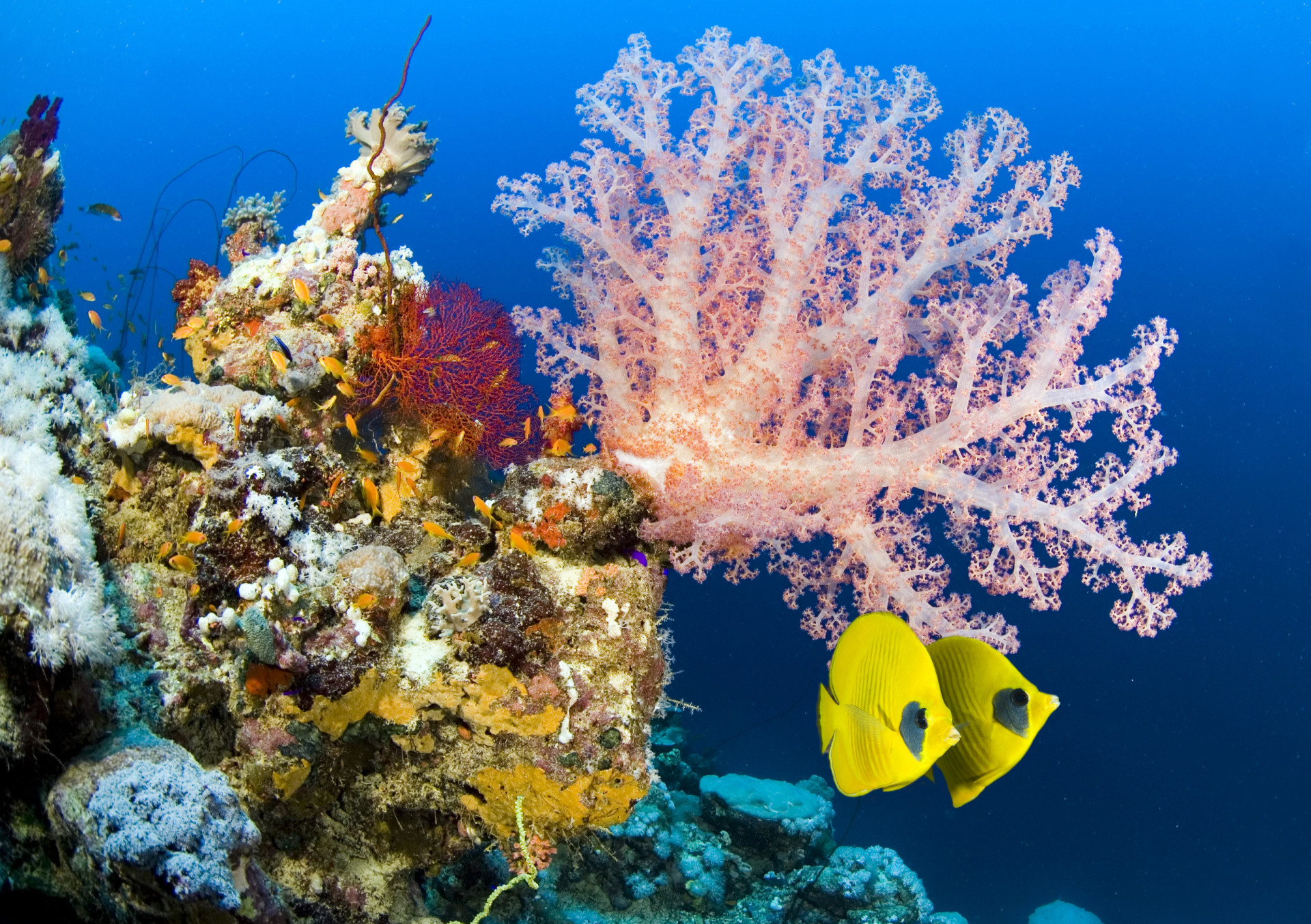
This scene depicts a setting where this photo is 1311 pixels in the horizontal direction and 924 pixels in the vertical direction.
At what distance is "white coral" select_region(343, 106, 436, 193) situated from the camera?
465 cm

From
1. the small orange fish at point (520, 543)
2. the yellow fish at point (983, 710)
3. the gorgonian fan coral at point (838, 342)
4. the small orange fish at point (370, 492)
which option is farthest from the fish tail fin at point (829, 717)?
the small orange fish at point (370, 492)

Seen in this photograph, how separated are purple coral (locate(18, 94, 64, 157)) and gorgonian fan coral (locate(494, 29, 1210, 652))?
2.64 metres

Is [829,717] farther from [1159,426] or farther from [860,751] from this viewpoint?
[1159,426]

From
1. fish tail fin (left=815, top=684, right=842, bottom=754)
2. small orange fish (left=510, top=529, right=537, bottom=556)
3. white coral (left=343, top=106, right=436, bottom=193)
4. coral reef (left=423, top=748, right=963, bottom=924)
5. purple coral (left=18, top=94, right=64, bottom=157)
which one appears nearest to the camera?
fish tail fin (left=815, top=684, right=842, bottom=754)

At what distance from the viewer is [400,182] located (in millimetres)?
4836

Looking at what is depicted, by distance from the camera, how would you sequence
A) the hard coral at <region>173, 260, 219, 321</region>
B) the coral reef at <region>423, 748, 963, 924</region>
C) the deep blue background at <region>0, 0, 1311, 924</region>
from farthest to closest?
1. the deep blue background at <region>0, 0, 1311, 924</region>
2. the coral reef at <region>423, 748, 963, 924</region>
3. the hard coral at <region>173, 260, 219, 321</region>

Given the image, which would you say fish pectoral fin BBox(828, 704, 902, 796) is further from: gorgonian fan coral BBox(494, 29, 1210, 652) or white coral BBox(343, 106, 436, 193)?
white coral BBox(343, 106, 436, 193)

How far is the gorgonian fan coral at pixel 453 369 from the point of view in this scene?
13.3ft

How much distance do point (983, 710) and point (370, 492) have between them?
10.5ft

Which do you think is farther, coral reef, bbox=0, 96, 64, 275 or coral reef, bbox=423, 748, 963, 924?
coral reef, bbox=423, 748, 963, 924

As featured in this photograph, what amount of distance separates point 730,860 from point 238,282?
7.39 metres

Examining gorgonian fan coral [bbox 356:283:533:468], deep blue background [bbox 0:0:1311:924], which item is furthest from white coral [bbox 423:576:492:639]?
deep blue background [bbox 0:0:1311:924]

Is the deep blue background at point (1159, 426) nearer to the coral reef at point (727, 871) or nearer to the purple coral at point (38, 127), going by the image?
the coral reef at point (727, 871)

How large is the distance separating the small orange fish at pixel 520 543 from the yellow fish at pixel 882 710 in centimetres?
190
